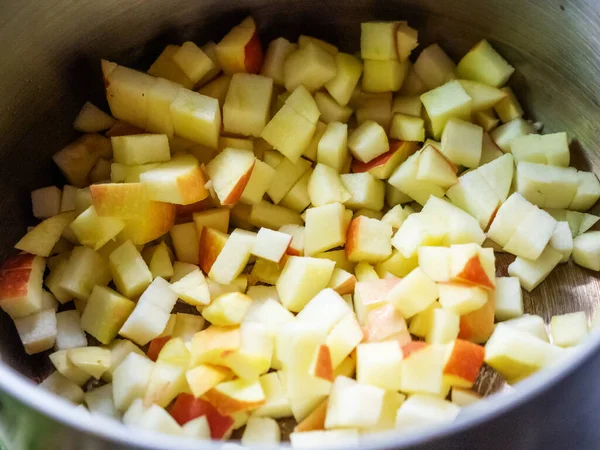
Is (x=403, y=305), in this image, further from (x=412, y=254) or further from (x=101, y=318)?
(x=101, y=318)

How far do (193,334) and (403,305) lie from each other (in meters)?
0.39

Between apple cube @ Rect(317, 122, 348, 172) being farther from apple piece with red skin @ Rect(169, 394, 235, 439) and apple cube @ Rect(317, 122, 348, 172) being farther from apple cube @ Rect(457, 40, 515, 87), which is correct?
apple piece with red skin @ Rect(169, 394, 235, 439)

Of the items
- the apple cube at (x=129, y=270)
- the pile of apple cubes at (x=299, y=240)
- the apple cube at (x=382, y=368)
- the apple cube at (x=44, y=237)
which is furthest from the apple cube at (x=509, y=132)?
the apple cube at (x=44, y=237)

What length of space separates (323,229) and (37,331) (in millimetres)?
562

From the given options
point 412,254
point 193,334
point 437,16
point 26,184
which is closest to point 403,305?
point 412,254

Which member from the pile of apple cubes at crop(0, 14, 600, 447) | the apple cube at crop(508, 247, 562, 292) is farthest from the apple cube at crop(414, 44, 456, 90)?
the apple cube at crop(508, 247, 562, 292)

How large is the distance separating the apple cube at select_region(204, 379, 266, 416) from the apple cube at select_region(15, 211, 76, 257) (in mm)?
454

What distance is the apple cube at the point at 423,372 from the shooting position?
41.4 inches

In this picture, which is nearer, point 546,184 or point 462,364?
point 462,364

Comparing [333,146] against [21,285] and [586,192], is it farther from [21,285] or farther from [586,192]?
[21,285]

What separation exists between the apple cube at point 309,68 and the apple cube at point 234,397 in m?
0.67

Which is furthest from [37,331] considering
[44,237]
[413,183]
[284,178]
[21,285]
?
[413,183]

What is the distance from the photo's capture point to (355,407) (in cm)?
101

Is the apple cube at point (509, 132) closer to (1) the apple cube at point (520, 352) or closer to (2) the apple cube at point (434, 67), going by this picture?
(2) the apple cube at point (434, 67)
